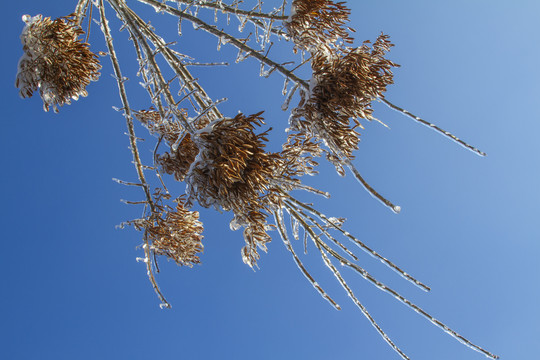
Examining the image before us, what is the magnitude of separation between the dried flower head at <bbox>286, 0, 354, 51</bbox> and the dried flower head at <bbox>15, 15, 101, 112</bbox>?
4.32 feet

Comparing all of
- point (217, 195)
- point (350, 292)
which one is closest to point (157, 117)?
point (217, 195)

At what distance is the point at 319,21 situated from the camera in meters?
2.05

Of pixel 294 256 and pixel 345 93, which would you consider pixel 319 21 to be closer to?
pixel 345 93

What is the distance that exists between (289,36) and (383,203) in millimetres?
1286

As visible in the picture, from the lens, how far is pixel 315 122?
74.3 inches

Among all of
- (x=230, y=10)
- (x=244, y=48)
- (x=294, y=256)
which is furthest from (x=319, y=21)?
(x=294, y=256)

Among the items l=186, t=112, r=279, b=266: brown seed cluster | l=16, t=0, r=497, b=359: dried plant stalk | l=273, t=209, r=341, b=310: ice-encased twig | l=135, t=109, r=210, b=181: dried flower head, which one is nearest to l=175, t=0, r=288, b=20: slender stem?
l=16, t=0, r=497, b=359: dried plant stalk

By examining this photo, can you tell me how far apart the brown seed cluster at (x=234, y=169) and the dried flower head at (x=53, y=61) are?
3.71 feet

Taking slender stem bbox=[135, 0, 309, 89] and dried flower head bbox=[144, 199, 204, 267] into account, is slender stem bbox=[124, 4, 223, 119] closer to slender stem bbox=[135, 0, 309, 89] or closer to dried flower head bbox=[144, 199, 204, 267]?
slender stem bbox=[135, 0, 309, 89]

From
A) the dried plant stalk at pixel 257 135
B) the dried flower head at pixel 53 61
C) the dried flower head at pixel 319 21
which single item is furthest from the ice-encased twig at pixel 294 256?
the dried flower head at pixel 53 61

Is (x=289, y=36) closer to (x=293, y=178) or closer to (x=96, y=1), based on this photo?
(x=293, y=178)

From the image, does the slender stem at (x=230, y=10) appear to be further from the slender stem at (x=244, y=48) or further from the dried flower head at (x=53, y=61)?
→ the dried flower head at (x=53, y=61)

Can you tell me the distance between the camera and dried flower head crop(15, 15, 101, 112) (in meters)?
2.14

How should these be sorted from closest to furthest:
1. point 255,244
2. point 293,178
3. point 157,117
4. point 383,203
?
point 383,203 → point 293,178 → point 255,244 → point 157,117
